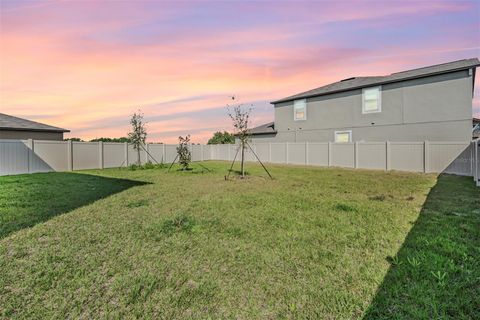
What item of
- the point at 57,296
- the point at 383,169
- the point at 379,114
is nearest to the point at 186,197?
the point at 57,296

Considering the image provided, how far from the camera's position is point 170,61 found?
9695mm

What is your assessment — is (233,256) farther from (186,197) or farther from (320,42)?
(320,42)

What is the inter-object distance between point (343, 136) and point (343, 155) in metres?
2.06

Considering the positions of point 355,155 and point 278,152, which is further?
point 278,152

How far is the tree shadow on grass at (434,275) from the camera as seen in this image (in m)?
2.04

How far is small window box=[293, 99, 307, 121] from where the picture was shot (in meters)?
19.1

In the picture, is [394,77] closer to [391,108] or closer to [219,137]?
[391,108]

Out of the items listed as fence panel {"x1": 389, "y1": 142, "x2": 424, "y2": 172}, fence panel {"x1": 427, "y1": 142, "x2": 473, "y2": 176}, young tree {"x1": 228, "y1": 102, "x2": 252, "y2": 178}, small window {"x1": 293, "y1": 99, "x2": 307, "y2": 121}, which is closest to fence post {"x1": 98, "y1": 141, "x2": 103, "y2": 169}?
young tree {"x1": 228, "y1": 102, "x2": 252, "y2": 178}

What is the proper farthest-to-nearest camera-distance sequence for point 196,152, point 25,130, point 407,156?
point 196,152 < point 25,130 < point 407,156

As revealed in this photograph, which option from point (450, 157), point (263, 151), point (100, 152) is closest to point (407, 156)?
point (450, 157)

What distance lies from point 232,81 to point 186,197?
24.7 feet

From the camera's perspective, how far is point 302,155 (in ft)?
58.7

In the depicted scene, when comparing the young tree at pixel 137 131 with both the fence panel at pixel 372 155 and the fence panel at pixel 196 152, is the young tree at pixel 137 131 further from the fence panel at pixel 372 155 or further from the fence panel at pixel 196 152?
the fence panel at pixel 372 155

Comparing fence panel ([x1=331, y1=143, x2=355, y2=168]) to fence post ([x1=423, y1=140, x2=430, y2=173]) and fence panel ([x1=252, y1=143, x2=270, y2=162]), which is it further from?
fence panel ([x1=252, y1=143, x2=270, y2=162])
